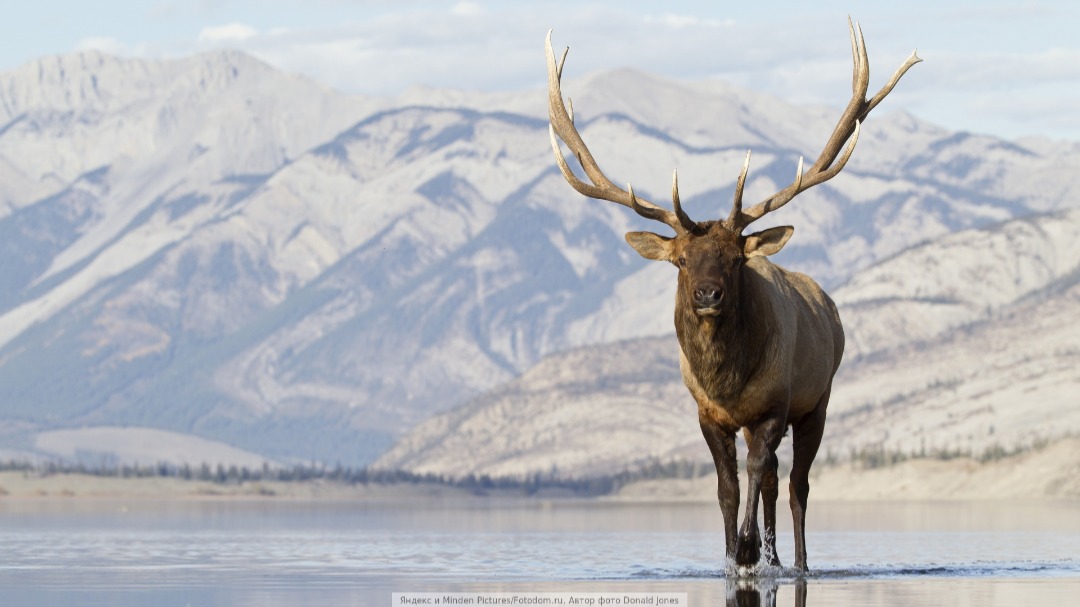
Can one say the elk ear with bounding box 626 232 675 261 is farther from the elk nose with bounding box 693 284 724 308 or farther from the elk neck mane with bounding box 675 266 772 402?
the elk nose with bounding box 693 284 724 308

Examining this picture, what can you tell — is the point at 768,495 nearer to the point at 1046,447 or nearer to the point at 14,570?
the point at 14,570

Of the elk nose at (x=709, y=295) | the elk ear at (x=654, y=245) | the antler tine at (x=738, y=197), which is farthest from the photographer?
the elk ear at (x=654, y=245)

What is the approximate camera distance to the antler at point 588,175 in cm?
3058

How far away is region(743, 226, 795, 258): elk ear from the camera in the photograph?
3014 centimetres

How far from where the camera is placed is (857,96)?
3341 centimetres

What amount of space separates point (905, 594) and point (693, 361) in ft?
14.7

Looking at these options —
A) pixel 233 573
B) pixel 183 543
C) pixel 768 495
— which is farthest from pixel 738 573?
pixel 183 543

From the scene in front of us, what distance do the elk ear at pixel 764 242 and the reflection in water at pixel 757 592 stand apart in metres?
4.73

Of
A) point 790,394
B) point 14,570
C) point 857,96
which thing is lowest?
point 14,570

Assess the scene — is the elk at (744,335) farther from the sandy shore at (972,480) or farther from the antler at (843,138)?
the sandy shore at (972,480)

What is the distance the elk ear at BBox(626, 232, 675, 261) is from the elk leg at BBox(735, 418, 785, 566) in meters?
2.86

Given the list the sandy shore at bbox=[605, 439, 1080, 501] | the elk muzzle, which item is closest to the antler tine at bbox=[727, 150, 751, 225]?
the elk muzzle

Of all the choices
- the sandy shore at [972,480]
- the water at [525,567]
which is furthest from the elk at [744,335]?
the sandy shore at [972,480]

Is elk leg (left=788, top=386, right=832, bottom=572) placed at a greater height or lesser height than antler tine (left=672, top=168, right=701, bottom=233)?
lesser
